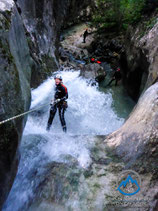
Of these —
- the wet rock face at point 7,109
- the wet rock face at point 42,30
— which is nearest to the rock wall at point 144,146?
the wet rock face at point 7,109

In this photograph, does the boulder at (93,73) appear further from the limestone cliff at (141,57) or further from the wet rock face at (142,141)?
the wet rock face at (142,141)

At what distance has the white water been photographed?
425 cm

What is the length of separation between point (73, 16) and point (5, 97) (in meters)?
28.6

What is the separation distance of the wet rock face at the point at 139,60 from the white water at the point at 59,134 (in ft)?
5.91

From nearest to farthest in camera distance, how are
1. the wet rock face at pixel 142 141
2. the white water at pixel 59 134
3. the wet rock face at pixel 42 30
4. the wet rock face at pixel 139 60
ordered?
the wet rock face at pixel 142 141
the white water at pixel 59 134
the wet rock face at pixel 139 60
the wet rock face at pixel 42 30

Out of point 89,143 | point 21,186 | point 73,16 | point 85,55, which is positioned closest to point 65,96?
point 89,143

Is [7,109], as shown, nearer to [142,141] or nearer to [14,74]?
[14,74]

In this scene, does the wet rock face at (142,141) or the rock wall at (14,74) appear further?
the wet rock face at (142,141)

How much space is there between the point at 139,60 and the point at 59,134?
6.44 m

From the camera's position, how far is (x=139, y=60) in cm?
949

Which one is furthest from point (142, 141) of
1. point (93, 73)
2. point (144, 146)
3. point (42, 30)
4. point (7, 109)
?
point (42, 30)

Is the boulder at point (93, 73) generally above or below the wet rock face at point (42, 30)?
below

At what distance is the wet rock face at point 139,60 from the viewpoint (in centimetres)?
753

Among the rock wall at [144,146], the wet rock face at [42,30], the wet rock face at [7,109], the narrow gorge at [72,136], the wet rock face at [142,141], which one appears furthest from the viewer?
the wet rock face at [42,30]
